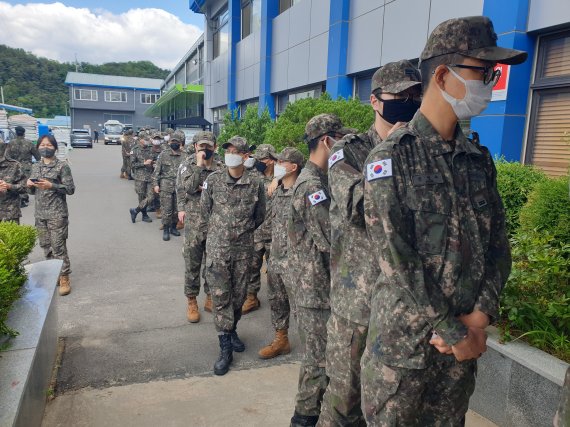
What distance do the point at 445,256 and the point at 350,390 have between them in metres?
0.92

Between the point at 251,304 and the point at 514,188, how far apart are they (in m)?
3.18

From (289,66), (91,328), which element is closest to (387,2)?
(289,66)

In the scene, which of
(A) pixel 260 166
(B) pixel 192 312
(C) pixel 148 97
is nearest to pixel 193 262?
(B) pixel 192 312

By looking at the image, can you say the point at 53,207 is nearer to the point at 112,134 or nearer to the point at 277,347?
the point at 277,347

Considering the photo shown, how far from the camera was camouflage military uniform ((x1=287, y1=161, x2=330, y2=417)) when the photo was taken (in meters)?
2.72

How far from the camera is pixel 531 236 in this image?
3570mm

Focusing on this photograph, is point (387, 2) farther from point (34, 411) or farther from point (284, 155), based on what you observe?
point (34, 411)

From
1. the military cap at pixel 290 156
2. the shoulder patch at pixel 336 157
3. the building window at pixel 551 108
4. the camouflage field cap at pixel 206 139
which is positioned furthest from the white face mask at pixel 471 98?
the building window at pixel 551 108

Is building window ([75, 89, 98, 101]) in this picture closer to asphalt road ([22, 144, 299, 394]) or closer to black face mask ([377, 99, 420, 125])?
asphalt road ([22, 144, 299, 394])

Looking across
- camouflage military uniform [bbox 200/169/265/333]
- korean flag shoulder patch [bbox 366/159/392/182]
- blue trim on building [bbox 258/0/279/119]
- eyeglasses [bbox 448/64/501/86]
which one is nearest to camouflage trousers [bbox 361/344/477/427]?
korean flag shoulder patch [bbox 366/159/392/182]

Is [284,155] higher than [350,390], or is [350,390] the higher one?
[284,155]

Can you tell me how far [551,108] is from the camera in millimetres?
6109

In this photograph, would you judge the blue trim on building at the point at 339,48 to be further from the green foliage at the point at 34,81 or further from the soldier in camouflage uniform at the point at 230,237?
the green foliage at the point at 34,81

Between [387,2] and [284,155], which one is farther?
[387,2]
